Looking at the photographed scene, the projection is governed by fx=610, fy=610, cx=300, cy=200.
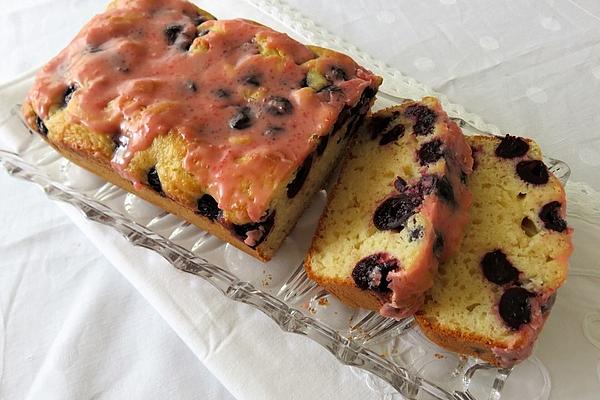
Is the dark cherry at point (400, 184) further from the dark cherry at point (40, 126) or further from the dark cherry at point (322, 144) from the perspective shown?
the dark cherry at point (40, 126)

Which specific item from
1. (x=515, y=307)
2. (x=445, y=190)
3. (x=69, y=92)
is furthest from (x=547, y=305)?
(x=69, y=92)

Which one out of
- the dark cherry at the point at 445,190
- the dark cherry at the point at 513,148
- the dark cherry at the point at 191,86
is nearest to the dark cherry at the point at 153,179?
the dark cherry at the point at 191,86

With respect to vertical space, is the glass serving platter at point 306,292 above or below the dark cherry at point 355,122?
below

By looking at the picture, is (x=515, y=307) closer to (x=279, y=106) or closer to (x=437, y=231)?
(x=437, y=231)

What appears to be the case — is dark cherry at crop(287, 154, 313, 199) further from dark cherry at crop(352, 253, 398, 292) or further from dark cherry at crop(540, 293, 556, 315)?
dark cherry at crop(540, 293, 556, 315)

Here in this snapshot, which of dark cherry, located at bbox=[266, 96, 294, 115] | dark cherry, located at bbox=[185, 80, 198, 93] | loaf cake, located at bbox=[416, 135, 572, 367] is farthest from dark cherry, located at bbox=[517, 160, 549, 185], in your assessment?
dark cherry, located at bbox=[185, 80, 198, 93]

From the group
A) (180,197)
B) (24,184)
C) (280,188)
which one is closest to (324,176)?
(280,188)
